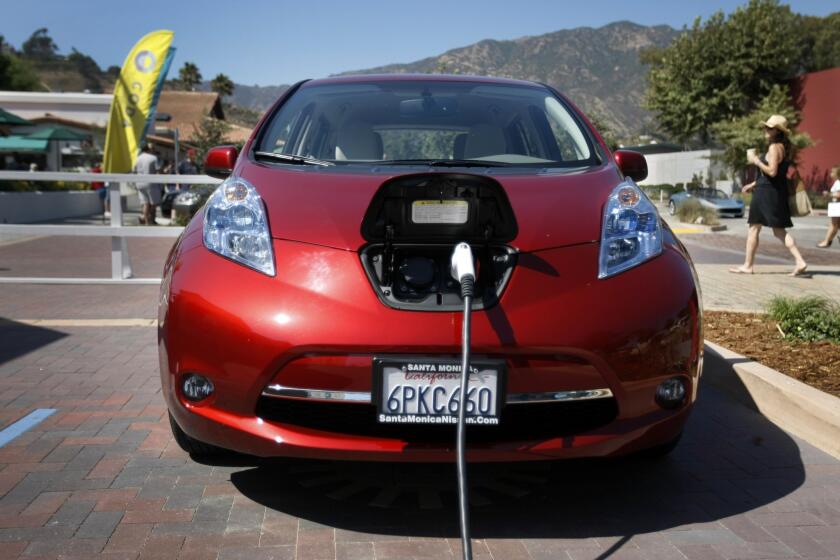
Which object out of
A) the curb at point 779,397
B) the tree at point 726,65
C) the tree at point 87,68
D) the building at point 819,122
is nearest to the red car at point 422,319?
the curb at point 779,397

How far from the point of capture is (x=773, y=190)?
938 cm

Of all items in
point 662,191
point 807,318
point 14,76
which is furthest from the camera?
point 14,76

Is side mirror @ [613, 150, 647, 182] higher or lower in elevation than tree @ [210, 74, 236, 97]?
lower

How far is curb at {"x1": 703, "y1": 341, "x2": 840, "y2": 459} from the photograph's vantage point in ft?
12.2

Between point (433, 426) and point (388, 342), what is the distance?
1.09 feet

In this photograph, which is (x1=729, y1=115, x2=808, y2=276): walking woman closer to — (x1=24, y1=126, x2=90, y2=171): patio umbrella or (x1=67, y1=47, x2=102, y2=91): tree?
(x1=24, y1=126, x2=90, y2=171): patio umbrella

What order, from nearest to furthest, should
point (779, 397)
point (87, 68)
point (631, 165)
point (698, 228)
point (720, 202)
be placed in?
point (631, 165)
point (779, 397)
point (698, 228)
point (720, 202)
point (87, 68)

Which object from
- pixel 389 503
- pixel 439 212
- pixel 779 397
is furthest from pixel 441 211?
pixel 779 397

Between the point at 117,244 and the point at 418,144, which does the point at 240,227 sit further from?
the point at 117,244

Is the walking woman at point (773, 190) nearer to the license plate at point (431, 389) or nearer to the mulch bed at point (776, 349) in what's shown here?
the mulch bed at point (776, 349)

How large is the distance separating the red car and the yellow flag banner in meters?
9.99

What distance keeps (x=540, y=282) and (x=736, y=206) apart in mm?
28311

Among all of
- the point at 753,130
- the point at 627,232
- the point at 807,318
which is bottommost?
the point at 807,318

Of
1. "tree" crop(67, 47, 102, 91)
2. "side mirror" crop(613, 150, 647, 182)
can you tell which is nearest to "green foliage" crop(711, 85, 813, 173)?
"side mirror" crop(613, 150, 647, 182)
